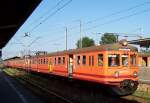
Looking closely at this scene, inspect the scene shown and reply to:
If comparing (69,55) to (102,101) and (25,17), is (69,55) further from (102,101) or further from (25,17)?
(102,101)

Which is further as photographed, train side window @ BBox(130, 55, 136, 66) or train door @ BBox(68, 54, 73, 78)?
train door @ BBox(68, 54, 73, 78)

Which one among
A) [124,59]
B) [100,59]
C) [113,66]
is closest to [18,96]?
[100,59]

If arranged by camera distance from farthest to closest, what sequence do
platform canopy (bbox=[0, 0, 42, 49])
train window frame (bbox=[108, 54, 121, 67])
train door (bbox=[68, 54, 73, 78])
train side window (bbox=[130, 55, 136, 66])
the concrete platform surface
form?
train door (bbox=[68, 54, 73, 78])
train side window (bbox=[130, 55, 136, 66])
train window frame (bbox=[108, 54, 121, 67])
the concrete platform surface
platform canopy (bbox=[0, 0, 42, 49])

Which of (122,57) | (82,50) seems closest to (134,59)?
(122,57)

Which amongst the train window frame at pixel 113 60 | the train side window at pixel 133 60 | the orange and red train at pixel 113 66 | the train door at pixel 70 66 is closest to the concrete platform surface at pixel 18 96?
the train door at pixel 70 66

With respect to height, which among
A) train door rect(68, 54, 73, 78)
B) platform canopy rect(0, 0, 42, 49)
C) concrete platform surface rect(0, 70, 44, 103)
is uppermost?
platform canopy rect(0, 0, 42, 49)

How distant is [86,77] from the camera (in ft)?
71.3

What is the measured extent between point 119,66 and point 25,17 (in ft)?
21.1

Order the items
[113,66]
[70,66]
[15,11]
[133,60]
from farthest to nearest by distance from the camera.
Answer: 1. [70,66]
2. [15,11]
3. [133,60]
4. [113,66]

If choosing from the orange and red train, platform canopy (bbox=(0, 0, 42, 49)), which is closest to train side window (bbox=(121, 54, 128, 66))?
the orange and red train

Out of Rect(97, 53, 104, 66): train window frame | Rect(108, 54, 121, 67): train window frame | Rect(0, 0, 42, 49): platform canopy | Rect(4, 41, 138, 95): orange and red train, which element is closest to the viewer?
Rect(0, 0, 42, 49): platform canopy

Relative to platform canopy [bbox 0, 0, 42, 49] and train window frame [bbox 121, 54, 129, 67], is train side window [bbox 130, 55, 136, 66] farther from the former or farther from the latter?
platform canopy [bbox 0, 0, 42, 49]

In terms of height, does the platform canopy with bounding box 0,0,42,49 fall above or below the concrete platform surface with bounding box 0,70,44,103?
above

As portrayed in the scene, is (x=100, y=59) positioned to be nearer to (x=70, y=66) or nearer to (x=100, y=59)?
(x=100, y=59)
